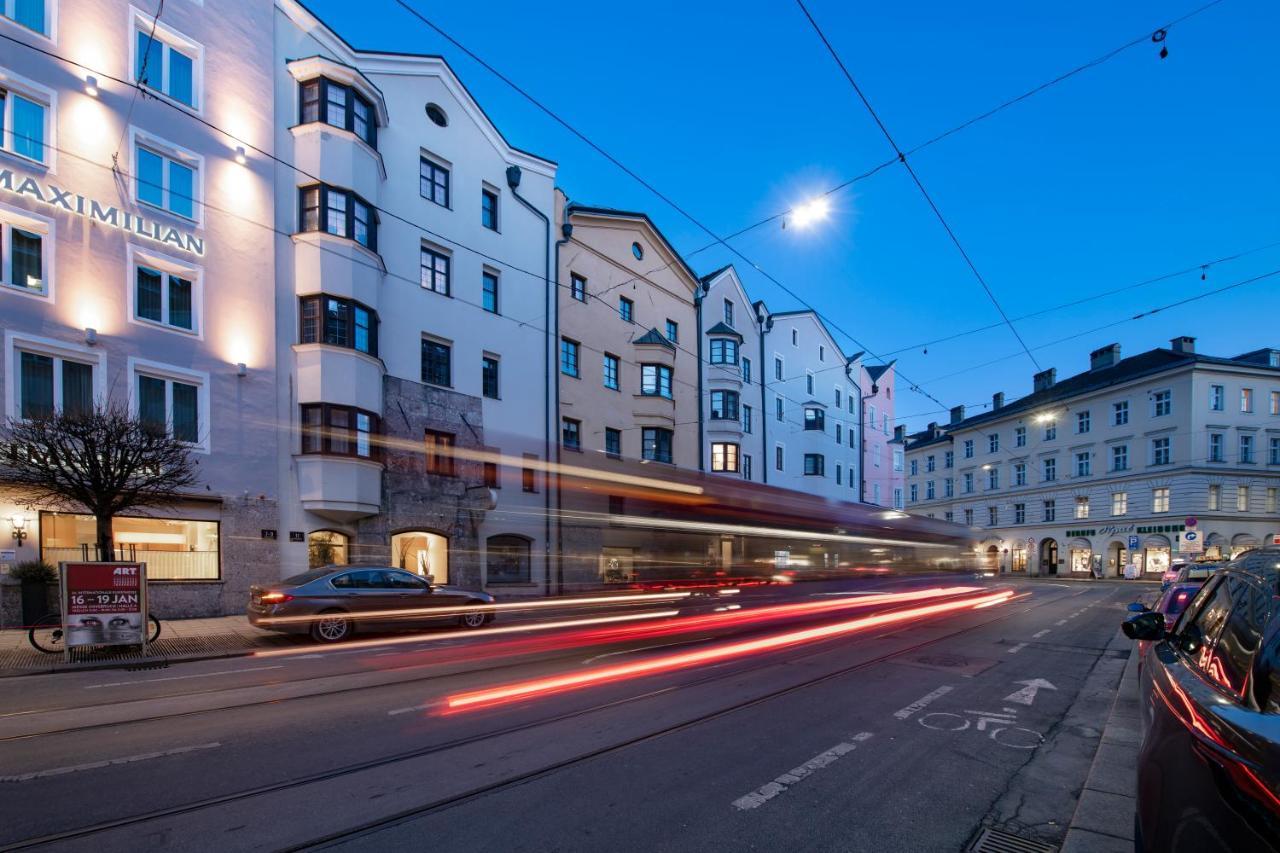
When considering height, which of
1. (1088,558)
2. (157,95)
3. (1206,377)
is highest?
(157,95)

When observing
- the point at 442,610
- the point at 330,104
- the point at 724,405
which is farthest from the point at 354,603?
the point at 724,405

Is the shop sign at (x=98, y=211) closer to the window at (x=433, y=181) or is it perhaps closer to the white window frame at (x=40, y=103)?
the white window frame at (x=40, y=103)

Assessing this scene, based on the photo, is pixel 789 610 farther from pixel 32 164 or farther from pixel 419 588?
pixel 32 164

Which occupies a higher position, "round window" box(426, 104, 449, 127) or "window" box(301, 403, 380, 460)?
"round window" box(426, 104, 449, 127)

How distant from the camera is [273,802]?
15.3ft

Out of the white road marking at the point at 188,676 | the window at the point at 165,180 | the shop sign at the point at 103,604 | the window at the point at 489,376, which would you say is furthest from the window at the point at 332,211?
the white road marking at the point at 188,676

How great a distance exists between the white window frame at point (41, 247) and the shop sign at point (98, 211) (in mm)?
423

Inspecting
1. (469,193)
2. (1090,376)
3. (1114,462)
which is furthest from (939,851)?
(1090,376)

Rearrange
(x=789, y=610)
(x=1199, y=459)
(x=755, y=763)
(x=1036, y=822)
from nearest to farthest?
(x=1036, y=822)
(x=755, y=763)
(x=789, y=610)
(x=1199, y=459)

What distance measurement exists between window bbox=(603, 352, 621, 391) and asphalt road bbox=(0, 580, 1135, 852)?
18854mm

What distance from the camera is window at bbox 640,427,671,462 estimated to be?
29.4 metres

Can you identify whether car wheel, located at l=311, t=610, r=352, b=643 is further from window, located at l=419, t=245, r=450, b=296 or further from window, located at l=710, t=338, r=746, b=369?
window, located at l=710, t=338, r=746, b=369

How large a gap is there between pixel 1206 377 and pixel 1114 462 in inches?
323

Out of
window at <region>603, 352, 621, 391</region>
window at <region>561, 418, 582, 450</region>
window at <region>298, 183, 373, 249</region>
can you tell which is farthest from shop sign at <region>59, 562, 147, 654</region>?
window at <region>603, 352, 621, 391</region>
